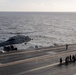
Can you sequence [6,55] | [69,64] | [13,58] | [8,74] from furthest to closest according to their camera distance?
[6,55]
[13,58]
[69,64]
[8,74]

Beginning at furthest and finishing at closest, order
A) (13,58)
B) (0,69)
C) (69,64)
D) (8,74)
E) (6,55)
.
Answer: (6,55) < (13,58) < (69,64) < (0,69) < (8,74)

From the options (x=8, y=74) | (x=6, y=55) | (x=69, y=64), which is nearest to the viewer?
(x=8, y=74)

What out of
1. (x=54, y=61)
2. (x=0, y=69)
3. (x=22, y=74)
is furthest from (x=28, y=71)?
(x=54, y=61)

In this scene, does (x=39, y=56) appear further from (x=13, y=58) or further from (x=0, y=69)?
(x=0, y=69)

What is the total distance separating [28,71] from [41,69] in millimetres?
2431

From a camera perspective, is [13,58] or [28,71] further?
[13,58]

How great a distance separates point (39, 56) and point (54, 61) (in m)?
4.99

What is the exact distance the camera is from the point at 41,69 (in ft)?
119

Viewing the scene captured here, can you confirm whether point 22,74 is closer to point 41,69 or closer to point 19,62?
point 41,69

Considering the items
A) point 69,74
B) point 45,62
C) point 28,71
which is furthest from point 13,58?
point 69,74

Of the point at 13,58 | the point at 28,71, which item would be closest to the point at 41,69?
the point at 28,71

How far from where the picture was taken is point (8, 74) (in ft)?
110

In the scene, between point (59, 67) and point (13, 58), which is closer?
point (59, 67)

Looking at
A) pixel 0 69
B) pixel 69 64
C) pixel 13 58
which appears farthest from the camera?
pixel 13 58
